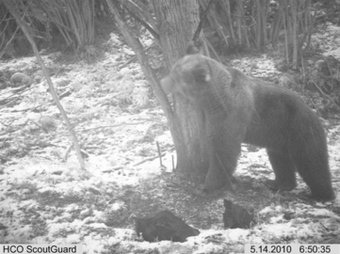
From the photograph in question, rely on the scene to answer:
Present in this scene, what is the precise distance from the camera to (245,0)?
6.52 meters

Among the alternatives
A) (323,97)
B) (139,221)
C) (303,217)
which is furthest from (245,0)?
(139,221)

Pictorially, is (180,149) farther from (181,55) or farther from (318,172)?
(318,172)

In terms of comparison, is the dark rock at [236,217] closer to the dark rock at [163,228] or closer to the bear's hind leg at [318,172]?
the dark rock at [163,228]

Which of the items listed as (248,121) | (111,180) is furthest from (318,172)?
(111,180)

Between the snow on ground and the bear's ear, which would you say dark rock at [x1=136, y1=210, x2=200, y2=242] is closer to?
the snow on ground

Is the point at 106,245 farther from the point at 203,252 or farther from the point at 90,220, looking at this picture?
the point at 203,252

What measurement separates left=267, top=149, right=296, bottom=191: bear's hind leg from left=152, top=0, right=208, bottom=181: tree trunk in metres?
0.79

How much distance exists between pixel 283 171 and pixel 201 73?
1.52 meters

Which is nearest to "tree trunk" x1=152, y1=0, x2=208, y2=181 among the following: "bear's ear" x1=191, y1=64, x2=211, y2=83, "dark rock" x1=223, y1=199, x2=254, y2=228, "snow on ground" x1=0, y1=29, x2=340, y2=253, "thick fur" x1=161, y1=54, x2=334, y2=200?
"thick fur" x1=161, y1=54, x2=334, y2=200

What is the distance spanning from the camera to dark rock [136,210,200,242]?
2.64 metres

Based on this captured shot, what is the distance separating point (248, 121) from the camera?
11.2 ft

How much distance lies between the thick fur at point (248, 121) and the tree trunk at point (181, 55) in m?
0.16

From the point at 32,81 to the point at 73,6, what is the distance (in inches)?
62.3

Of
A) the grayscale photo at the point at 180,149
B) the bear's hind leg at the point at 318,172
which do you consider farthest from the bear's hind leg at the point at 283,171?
the bear's hind leg at the point at 318,172
